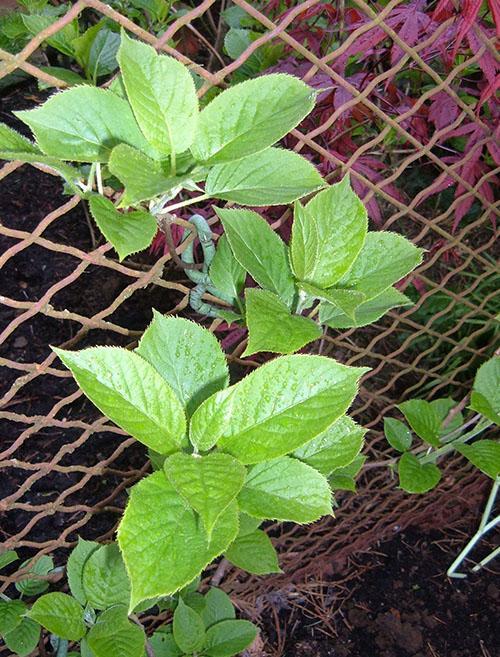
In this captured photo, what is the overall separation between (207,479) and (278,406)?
99mm

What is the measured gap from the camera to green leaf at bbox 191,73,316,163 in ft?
1.99

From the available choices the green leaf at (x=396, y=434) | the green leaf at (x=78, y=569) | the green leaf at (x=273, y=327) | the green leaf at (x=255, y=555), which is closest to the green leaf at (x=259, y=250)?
the green leaf at (x=273, y=327)

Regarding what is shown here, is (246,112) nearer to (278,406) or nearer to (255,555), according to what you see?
(278,406)

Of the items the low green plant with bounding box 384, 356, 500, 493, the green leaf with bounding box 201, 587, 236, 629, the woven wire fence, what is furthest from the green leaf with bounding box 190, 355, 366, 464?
the green leaf with bounding box 201, 587, 236, 629

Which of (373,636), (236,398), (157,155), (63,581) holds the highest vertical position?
(157,155)

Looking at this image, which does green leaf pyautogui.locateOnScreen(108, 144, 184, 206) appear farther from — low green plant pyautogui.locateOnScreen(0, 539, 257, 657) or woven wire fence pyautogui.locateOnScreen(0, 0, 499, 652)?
low green plant pyautogui.locateOnScreen(0, 539, 257, 657)

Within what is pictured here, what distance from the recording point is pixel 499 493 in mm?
1747

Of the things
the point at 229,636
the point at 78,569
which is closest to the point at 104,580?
the point at 78,569

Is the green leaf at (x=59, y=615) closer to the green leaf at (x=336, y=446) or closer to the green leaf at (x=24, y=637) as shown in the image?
the green leaf at (x=24, y=637)

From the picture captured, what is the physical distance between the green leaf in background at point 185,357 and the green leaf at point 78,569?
439mm

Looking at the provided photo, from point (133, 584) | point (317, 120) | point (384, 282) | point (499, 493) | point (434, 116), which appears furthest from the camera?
point (499, 493)

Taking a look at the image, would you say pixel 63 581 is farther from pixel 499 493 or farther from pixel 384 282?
pixel 499 493

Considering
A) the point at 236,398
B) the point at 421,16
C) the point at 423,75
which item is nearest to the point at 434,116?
the point at 421,16

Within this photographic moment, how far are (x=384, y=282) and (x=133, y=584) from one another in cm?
45
